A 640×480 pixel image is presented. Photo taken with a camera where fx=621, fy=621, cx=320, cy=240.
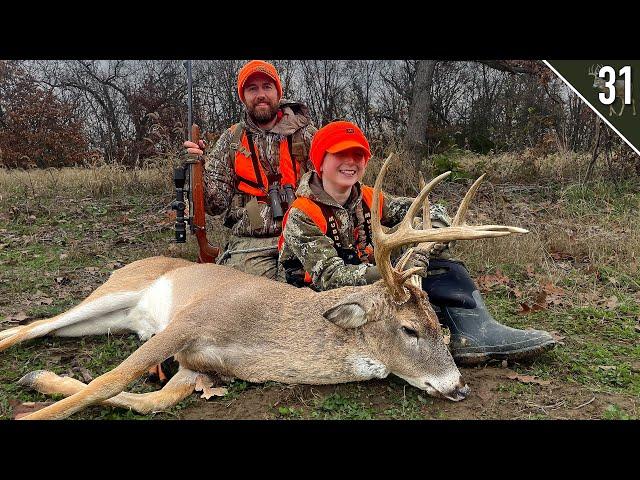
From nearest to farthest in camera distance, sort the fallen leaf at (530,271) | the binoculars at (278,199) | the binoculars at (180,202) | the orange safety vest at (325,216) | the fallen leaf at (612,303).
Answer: the orange safety vest at (325,216)
the fallen leaf at (612,303)
the binoculars at (278,199)
the binoculars at (180,202)
the fallen leaf at (530,271)

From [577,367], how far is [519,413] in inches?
30.0

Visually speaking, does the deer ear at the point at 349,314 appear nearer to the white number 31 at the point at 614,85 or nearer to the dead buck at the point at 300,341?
the dead buck at the point at 300,341

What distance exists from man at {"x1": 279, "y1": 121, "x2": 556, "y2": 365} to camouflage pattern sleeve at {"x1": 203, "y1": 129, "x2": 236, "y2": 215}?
1.34m

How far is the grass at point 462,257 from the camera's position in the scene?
347cm

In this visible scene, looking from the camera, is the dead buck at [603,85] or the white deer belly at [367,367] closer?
the white deer belly at [367,367]

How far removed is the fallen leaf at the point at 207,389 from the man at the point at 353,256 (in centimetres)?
92

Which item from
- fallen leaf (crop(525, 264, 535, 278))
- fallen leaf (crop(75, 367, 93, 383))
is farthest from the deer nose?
fallen leaf (crop(525, 264, 535, 278))

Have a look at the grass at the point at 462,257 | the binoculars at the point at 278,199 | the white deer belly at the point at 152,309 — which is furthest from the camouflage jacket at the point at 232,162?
the grass at the point at 462,257

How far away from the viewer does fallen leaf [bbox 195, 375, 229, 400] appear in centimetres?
348

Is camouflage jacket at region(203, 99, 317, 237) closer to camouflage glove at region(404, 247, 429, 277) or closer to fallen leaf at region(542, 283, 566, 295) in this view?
camouflage glove at region(404, 247, 429, 277)

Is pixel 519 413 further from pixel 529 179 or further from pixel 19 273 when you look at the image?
pixel 529 179

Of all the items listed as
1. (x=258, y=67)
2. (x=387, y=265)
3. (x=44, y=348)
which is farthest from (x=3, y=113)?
(x=387, y=265)

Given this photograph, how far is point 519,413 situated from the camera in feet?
10.9

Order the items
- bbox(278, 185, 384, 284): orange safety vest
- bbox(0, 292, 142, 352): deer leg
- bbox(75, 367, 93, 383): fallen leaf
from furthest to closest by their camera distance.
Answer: bbox(0, 292, 142, 352): deer leg → bbox(278, 185, 384, 284): orange safety vest → bbox(75, 367, 93, 383): fallen leaf
